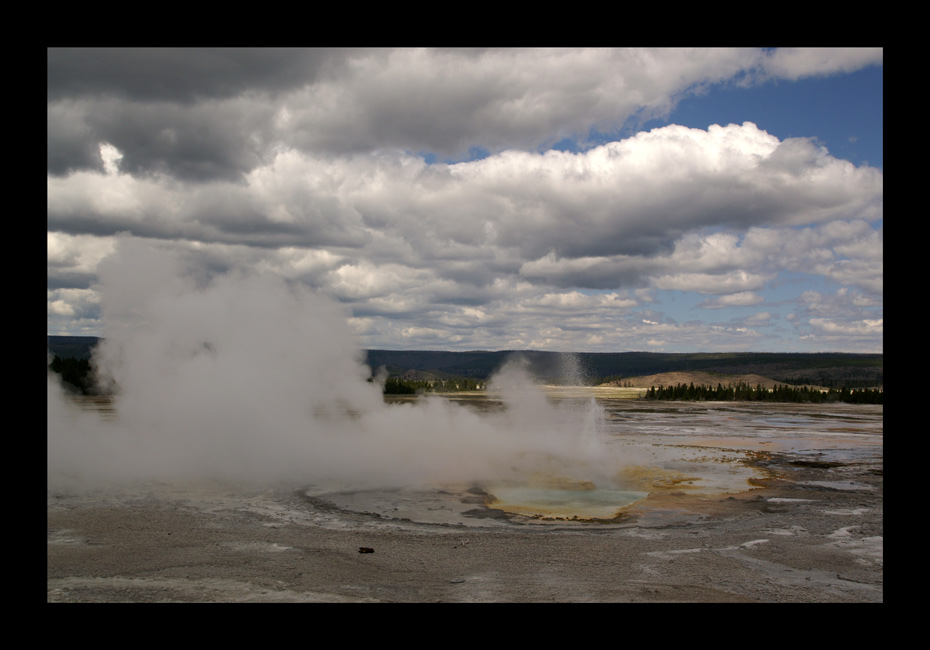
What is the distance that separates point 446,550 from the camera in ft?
40.5

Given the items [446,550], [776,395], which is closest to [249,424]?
[446,550]

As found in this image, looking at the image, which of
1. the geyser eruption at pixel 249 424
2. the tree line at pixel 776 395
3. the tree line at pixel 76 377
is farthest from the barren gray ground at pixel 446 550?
the tree line at pixel 776 395

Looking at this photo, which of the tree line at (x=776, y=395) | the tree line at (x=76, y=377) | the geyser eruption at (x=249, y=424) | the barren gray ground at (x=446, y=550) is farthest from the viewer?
the tree line at (x=776, y=395)

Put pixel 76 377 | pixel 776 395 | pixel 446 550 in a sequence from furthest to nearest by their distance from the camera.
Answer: pixel 776 395 < pixel 76 377 < pixel 446 550

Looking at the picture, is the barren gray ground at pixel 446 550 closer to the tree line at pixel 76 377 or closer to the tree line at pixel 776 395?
the tree line at pixel 76 377

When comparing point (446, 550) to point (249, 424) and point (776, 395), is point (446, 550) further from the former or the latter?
point (776, 395)

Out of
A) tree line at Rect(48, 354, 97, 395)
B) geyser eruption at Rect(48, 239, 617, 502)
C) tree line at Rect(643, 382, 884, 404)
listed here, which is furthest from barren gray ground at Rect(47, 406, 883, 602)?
tree line at Rect(643, 382, 884, 404)

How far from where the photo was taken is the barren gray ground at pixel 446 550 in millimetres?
9773

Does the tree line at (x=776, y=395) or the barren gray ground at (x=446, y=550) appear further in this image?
the tree line at (x=776, y=395)

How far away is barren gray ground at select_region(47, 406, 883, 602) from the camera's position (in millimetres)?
9773

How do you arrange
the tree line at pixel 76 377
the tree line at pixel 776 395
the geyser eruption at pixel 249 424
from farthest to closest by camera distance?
the tree line at pixel 776 395 → the tree line at pixel 76 377 → the geyser eruption at pixel 249 424

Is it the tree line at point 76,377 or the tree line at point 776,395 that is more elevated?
the tree line at point 76,377
